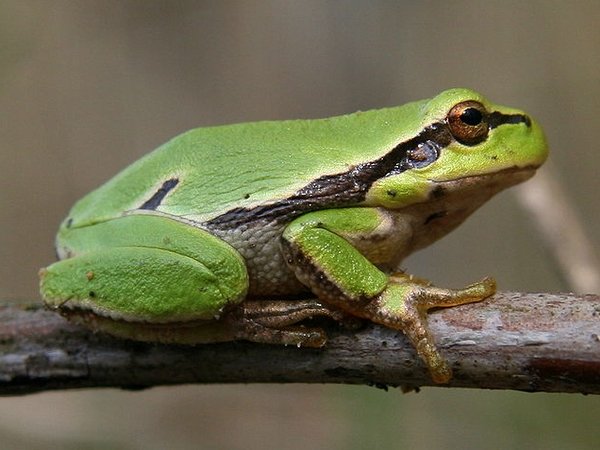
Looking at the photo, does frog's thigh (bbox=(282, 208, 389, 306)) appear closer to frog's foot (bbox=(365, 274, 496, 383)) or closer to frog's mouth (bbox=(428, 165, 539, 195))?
frog's foot (bbox=(365, 274, 496, 383))

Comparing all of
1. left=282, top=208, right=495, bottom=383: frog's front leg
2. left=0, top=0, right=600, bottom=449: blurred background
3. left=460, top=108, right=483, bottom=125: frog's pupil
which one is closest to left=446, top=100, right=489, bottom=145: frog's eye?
left=460, top=108, right=483, bottom=125: frog's pupil

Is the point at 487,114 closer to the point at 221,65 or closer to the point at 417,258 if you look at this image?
the point at 417,258

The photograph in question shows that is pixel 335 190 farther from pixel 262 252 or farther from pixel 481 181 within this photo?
pixel 481 181

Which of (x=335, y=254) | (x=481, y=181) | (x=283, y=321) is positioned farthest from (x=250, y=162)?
(x=481, y=181)

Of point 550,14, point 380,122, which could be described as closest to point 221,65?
point 550,14

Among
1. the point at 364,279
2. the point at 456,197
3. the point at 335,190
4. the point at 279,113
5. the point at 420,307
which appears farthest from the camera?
the point at 279,113

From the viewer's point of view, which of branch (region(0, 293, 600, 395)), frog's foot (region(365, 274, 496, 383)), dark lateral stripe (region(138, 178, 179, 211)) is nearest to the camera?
branch (region(0, 293, 600, 395))
